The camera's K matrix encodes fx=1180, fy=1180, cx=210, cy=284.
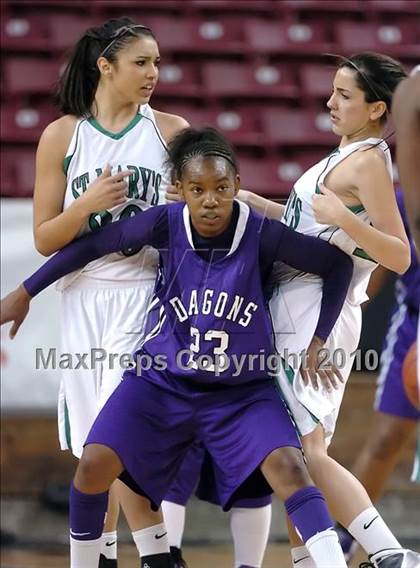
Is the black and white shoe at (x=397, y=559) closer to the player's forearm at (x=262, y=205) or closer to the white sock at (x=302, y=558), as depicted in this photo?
the white sock at (x=302, y=558)

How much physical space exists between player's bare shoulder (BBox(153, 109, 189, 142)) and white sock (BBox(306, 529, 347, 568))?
51.6 inches

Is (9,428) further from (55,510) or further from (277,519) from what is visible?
(277,519)

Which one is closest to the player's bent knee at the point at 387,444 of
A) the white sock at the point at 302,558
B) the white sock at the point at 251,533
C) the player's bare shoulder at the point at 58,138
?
the white sock at the point at 251,533

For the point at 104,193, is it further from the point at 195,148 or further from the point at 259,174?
the point at 259,174

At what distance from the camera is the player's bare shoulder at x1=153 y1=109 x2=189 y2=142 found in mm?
3654

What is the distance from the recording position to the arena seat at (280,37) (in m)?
7.50

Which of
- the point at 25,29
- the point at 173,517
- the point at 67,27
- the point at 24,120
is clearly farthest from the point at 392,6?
the point at 173,517

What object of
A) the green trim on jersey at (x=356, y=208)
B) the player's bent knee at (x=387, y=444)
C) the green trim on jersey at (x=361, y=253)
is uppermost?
the green trim on jersey at (x=356, y=208)

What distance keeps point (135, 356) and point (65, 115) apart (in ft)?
2.68

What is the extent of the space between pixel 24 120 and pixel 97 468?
4298 millimetres

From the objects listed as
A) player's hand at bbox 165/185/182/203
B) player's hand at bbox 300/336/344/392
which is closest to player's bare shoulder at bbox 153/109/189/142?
player's hand at bbox 165/185/182/203

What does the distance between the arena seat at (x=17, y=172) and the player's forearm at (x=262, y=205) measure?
10.6ft

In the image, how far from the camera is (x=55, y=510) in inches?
213

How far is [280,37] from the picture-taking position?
7.57m
